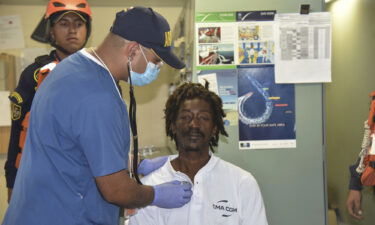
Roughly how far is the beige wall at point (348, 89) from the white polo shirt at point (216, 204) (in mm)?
1411

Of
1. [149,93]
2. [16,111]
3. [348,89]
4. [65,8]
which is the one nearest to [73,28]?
[65,8]

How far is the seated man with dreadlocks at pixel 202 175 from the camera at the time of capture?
159 centimetres

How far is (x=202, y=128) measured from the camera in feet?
5.57

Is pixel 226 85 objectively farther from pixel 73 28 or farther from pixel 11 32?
pixel 11 32

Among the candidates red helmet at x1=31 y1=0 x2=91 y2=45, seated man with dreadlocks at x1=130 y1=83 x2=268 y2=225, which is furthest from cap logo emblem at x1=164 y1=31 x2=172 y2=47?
red helmet at x1=31 y1=0 x2=91 y2=45

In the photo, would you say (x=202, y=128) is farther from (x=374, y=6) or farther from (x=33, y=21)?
(x=33, y=21)

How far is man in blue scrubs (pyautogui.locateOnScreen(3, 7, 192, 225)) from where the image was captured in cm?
107

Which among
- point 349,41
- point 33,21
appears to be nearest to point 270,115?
point 349,41

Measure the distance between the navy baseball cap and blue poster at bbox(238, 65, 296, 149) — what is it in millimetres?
792

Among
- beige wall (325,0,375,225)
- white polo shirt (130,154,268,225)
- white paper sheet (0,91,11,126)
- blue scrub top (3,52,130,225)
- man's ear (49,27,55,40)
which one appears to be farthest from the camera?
white paper sheet (0,91,11,126)

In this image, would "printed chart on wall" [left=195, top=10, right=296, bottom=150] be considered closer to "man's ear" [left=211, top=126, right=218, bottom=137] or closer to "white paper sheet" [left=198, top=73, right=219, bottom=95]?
"white paper sheet" [left=198, top=73, right=219, bottom=95]

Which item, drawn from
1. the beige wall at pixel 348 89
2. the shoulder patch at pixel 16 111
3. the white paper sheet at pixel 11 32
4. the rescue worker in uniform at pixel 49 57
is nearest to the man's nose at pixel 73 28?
the rescue worker in uniform at pixel 49 57

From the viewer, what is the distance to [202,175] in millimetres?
1664

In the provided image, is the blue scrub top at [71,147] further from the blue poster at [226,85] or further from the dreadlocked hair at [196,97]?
the blue poster at [226,85]
